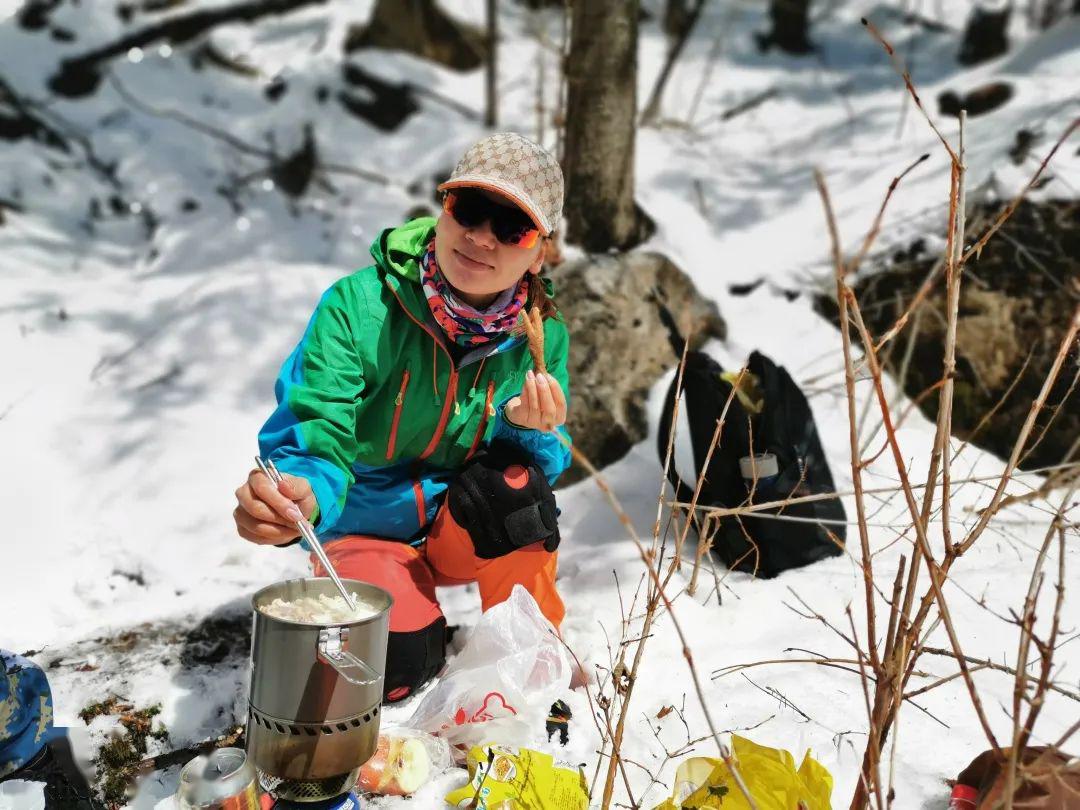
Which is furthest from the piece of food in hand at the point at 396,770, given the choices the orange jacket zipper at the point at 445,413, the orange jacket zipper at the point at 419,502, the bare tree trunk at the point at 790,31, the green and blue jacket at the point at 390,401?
the bare tree trunk at the point at 790,31

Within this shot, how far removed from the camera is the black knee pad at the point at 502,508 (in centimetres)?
199

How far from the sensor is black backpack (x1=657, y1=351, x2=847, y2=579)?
2365 millimetres

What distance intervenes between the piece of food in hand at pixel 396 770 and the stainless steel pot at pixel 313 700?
0.13 metres

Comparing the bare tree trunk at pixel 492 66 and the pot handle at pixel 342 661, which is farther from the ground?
the bare tree trunk at pixel 492 66

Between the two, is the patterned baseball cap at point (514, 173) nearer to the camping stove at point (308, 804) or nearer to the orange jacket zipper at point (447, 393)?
the orange jacket zipper at point (447, 393)

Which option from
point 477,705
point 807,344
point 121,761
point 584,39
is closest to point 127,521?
point 121,761

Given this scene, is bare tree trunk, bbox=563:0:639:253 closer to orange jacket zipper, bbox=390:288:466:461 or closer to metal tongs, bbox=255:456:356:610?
orange jacket zipper, bbox=390:288:466:461

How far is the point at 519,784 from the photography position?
5.09 ft

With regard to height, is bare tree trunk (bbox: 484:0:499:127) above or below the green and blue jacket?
above

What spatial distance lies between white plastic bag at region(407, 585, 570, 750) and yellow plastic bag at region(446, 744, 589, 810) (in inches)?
3.5

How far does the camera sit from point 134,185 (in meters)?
5.00

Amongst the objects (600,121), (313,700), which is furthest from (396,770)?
(600,121)

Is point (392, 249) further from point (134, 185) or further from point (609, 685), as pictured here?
point (134, 185)

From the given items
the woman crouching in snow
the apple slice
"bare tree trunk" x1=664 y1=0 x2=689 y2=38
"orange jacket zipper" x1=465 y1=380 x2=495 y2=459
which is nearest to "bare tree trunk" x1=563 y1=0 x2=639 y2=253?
the woman crouching in snow
